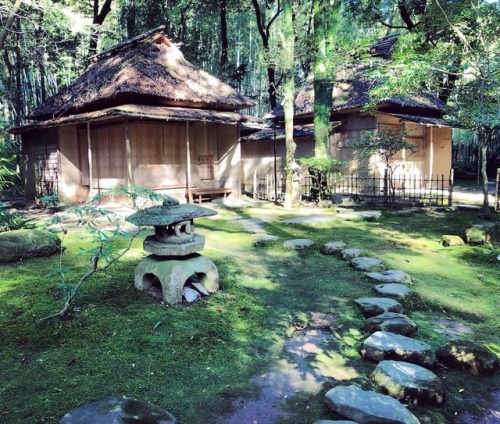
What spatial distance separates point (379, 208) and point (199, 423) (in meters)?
→ 10.2

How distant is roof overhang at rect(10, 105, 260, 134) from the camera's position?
35.3 feet

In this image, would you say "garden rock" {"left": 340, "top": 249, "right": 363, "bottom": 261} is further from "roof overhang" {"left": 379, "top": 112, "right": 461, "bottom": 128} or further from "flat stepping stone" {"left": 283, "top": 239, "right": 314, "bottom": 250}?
"roof overhang" {"left": 379, "top": 112, "right": 461, "bottom": 128}

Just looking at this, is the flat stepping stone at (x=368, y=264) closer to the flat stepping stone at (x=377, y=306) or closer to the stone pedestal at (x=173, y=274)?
the flat stepping stone at (x=377, y=306)

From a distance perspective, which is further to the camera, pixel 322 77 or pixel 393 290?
pixel 322 77

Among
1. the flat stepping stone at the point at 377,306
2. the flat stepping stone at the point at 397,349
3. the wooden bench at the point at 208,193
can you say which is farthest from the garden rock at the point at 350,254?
the wooden bench at the point at 208,193

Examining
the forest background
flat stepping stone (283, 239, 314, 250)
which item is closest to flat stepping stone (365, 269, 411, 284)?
flat stepping stone (283, 239, 314, 250)

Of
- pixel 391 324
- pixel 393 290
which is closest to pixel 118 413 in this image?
pixel 391 324

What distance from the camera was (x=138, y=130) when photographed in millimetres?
12453

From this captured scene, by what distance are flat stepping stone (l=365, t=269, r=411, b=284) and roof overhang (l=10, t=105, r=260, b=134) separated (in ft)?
25.5

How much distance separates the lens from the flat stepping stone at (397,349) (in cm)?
316

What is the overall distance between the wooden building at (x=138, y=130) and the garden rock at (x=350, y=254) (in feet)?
22.7

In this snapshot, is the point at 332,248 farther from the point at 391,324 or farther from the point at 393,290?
the point at 391,324

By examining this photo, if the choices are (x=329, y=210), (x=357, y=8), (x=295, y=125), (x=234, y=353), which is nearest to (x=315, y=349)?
(x=234, y=353)

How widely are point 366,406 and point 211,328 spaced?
1676mm
